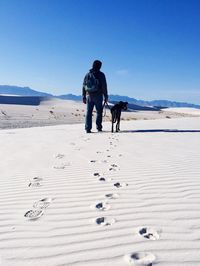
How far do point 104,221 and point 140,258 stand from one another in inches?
31.5

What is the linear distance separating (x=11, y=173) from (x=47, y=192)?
4.76 ft

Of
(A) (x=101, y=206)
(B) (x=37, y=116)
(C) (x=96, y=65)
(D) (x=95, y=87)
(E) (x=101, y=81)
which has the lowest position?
(B) (x=37, y=116)

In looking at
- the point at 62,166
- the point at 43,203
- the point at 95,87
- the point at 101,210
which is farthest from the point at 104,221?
the point at 95,87

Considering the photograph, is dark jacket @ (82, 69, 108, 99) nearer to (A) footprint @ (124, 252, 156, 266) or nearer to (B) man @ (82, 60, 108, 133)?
A: (B) man @ (82, 60, 108, 133)

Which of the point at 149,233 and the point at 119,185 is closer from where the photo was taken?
the point at 149,233

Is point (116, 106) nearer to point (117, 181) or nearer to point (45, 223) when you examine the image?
point (117, 181)

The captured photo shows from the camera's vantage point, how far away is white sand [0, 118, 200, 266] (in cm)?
277

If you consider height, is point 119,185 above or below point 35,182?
above

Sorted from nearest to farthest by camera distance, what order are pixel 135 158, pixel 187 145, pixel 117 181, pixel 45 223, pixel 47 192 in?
pixel 45 223 < pixel 47 192 < pixel 117 181 < pixel 135 158 < pixel 187 145

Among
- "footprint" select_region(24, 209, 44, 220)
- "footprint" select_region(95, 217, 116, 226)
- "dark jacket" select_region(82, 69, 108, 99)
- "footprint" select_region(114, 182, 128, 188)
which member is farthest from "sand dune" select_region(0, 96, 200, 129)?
"footprint" select_region(95, 217, 116, 226)

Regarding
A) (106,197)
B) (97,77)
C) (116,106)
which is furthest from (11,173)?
(116,106)

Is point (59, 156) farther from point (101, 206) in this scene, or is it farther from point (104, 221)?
point (104, 221)

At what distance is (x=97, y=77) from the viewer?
436 inches

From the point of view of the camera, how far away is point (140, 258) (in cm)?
267
